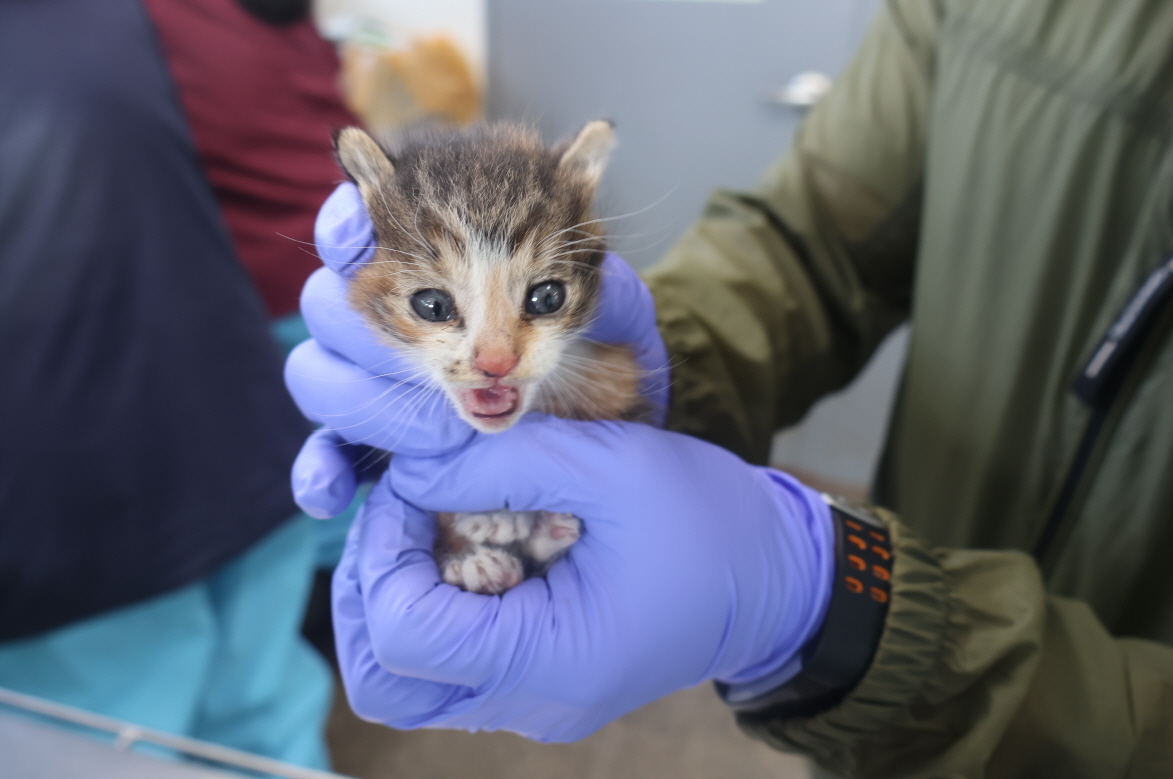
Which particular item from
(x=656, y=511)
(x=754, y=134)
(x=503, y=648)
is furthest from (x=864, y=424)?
(x=503, y=648)

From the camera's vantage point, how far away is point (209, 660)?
1568 millimetres

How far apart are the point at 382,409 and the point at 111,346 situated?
2.94 feet

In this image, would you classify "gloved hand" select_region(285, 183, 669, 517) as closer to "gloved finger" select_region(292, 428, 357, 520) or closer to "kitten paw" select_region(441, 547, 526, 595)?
"gloved finger" select_region(292, 428, 357, 520)

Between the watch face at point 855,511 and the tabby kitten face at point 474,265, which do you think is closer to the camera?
the tabby kitten face at point 474,265

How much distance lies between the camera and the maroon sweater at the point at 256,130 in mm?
1729

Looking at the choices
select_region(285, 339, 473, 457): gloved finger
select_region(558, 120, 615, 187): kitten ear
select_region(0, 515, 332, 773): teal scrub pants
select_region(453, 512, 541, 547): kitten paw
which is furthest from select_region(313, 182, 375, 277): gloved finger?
select_region(0, 515, 332, 773): teal scrub pants

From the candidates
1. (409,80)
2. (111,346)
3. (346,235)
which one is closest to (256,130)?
(111,346)

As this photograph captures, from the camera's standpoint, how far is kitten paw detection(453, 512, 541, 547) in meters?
0.90

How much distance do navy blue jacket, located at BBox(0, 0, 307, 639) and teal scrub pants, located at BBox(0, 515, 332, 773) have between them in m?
0.12

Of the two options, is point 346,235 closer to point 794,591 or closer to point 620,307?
point 620,307

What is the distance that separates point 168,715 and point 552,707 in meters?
1.14

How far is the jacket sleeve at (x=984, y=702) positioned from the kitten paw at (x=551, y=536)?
13.0 inches

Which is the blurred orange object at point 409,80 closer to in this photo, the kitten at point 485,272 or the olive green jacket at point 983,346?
the olive green jacket at point 983,346

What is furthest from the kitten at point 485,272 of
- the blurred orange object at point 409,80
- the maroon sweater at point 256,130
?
the blurred orange object at point 409,80
